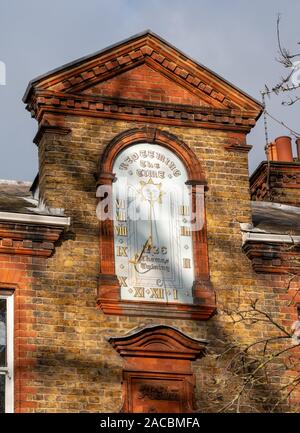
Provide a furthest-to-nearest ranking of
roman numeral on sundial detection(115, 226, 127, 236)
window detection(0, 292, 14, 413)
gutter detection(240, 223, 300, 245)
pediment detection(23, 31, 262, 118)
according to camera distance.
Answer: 1. pediment detection(23, 31, 262, 118)
2. gutter detection(240, 223, 300, 245)
3. roman numeral on sundial detection(115, 226, 127, 236)
4. window detection(0, 292, 14, 413)

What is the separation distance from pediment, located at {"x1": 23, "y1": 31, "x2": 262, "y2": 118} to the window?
12.8 feet

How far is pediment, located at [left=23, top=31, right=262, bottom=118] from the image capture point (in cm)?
2505

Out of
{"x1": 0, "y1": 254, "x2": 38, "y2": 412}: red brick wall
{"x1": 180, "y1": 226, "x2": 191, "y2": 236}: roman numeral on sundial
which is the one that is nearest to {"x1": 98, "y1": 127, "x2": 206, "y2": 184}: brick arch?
{"x1": 180, "y1": 226, "x2": 191, "y2": 236}: roman numeral on sundial

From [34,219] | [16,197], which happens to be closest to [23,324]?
[34,219]

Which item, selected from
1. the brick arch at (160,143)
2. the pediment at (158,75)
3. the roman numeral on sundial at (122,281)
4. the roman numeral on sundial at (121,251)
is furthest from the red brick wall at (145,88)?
the roman numeral on sundial at (122,281)

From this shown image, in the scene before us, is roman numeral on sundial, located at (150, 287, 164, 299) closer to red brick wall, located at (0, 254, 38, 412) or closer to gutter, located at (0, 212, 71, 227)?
gutter, located at (0, 212, 71, 227)

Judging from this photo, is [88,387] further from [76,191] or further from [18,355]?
[76,191]

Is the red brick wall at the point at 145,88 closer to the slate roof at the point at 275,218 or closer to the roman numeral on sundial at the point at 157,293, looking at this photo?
the slate roof at the point at 275,218

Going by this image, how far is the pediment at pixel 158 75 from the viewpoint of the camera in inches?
986

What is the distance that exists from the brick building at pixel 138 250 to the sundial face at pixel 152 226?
2 centimetres

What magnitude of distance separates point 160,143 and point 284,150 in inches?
320

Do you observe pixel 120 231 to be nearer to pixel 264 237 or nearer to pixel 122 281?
pixel 122 281

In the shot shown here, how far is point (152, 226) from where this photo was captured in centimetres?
2427

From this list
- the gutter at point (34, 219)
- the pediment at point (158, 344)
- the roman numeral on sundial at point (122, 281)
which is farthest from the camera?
the roman numeral on sundial at point (122, 281)
